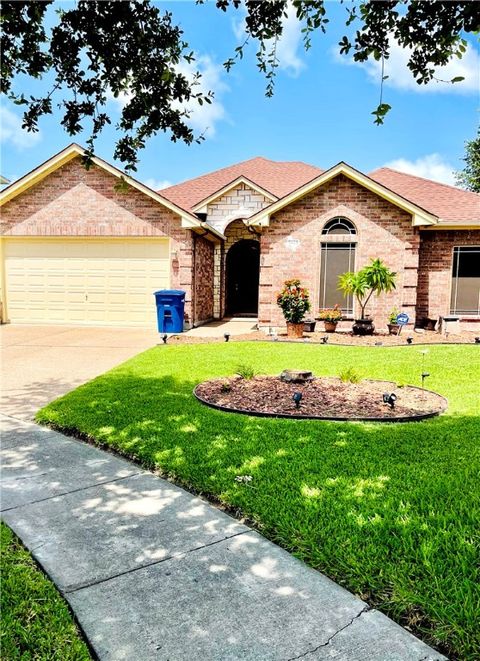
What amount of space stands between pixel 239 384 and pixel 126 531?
12.8 ft

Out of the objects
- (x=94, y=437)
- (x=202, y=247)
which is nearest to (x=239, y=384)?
(x=94, y=437)

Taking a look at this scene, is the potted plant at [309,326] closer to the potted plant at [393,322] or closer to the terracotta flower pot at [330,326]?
the terracotta flower pot at [330,326]

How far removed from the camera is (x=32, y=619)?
7.17 ft

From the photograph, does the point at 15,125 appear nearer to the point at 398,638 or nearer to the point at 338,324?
the point at 398,638

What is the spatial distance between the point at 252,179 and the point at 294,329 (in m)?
10.6

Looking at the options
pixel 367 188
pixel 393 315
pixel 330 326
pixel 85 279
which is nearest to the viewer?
pixel 330 326

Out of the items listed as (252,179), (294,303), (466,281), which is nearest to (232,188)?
(252,179)

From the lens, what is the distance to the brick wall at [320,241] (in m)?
13.4

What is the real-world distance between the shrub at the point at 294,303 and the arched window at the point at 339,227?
2339mm

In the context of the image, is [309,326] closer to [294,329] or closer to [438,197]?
[294,329]

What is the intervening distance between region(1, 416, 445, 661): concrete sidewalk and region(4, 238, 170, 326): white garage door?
11.3 m

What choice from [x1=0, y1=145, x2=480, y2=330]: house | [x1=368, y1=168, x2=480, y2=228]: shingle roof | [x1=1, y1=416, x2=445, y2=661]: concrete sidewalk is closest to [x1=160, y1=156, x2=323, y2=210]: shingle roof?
[x1=368, y1=168, x2=480, y2=228]: shingle roof

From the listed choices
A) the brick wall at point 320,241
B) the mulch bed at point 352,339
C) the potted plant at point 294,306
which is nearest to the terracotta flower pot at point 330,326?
the mulch bed at point 352,339

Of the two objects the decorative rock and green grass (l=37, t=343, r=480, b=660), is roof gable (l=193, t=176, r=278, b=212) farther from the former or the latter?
green grass (l=37, t=343, r=480, b=660)
